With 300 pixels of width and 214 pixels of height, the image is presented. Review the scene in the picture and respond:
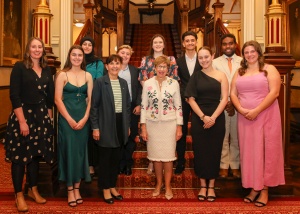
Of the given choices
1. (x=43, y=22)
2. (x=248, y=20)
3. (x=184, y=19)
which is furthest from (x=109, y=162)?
(x=184, y=19)

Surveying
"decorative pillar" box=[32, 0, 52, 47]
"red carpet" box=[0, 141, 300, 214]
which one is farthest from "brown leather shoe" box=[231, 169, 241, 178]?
"decorative pillar" box=[32, 0, 52, 47]

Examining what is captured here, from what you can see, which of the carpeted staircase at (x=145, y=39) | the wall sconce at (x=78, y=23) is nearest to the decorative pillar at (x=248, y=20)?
the carpeted staircase at (x=145, y=39)

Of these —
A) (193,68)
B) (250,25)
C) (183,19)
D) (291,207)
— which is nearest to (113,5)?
(183,19)

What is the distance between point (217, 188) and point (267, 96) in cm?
120

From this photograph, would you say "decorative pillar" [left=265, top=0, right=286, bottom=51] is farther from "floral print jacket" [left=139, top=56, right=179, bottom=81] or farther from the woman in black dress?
"floral print jacket" [left=139, top=56, right=179, bottom=81]

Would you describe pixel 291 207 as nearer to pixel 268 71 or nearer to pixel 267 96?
pixel 267 96

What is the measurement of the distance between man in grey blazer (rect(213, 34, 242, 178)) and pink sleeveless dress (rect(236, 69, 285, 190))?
0.35m

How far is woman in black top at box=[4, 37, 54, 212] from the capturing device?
11.1ft

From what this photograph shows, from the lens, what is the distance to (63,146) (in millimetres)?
3592

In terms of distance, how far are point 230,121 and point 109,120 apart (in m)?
1.34

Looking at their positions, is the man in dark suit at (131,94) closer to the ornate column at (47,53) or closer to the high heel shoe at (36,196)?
the ornate column at (47,53)

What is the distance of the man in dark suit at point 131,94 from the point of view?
13.3 ft

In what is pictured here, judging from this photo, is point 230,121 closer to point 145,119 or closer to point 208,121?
point 208,121

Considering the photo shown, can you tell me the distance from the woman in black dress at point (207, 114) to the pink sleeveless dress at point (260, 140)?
0.22m
